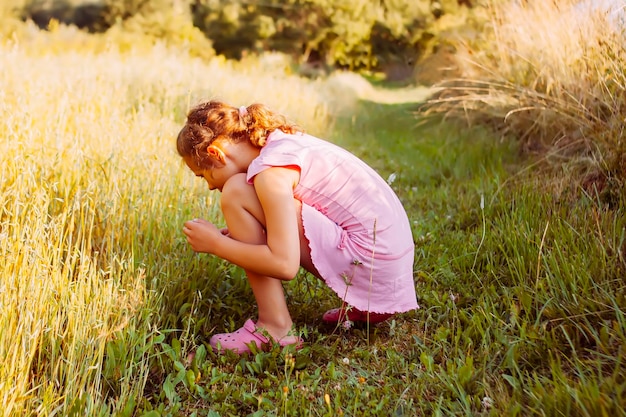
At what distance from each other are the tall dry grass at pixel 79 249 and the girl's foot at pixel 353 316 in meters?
0.60

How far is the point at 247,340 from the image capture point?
2090 millimetres

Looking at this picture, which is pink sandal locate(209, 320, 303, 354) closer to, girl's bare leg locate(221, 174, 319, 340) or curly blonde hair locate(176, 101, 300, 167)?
girl's bare leg locate(221, 174, 319, 340)

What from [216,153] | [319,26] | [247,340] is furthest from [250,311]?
[319,26]

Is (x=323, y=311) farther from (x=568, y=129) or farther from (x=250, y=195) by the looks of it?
(x=568, y=129)

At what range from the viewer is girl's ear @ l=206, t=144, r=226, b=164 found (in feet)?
6.79

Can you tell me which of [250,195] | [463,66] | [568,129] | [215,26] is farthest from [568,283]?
[215,26]

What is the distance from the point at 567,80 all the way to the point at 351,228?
7.30 ft

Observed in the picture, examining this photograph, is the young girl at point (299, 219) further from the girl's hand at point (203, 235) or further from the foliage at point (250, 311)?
the foliage at point (250, 311)

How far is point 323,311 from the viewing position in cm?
241

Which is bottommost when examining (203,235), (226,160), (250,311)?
(250,311)

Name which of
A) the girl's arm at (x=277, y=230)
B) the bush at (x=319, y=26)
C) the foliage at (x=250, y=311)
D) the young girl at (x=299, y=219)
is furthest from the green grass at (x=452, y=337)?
the bush at (x=319, y=26)

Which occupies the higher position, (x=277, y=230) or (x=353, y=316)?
(x=277, y=230)

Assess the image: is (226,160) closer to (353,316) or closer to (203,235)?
(203,235)

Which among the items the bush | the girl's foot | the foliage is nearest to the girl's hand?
the foliage
